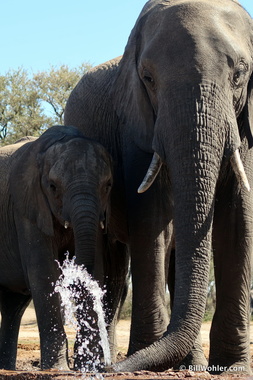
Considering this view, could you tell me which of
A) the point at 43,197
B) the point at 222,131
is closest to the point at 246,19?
the point at 222,131

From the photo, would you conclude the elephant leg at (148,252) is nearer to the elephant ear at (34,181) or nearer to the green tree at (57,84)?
the elephant ear at (34,181)

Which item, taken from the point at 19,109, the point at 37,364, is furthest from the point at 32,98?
the point at 37,364

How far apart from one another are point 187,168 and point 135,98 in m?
1.04

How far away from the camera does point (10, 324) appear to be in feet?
29.3

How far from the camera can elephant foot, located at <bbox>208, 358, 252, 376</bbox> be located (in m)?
6.63

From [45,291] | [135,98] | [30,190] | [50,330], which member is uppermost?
[135,98]

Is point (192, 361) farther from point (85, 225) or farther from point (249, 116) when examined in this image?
point (249, 116)

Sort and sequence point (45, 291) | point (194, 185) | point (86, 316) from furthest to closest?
1. point (45, 291)
2. point (86, 316)
3. point (194, 185)

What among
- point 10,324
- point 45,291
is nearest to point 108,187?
point 45,291

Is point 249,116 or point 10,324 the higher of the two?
point 249,116

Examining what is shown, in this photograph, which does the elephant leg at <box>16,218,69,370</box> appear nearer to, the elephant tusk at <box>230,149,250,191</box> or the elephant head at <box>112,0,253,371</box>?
the elephant head at <box>112,0,253,371</box>

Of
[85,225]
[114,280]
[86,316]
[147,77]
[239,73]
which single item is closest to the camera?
[239,73]

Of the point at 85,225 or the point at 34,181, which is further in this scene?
the point at 34,181

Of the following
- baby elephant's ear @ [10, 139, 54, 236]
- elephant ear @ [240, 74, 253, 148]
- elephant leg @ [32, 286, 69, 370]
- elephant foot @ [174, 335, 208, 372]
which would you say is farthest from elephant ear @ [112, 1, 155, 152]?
elephant foot @ [174, 335, 208, 372]
